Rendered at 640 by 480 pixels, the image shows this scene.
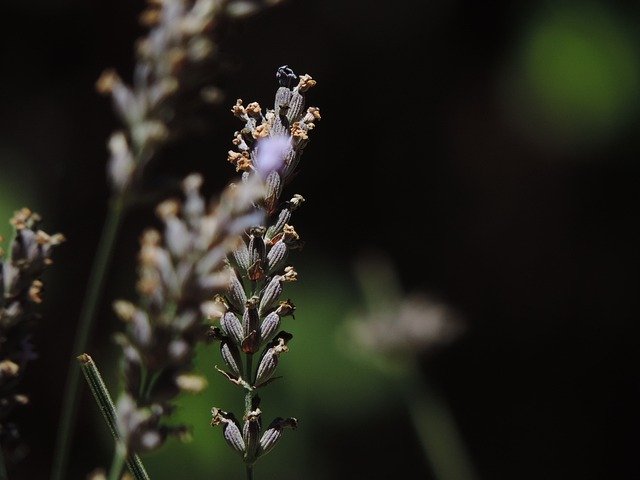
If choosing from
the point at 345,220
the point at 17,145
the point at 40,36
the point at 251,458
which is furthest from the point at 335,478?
the point at 251,458

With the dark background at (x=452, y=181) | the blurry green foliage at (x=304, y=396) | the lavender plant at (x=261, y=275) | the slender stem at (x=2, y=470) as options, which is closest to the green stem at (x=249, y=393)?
the lavender plant at (x=261, y=275)

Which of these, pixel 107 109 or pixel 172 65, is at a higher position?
pixel 107 109

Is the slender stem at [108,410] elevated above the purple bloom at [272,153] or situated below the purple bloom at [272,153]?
below

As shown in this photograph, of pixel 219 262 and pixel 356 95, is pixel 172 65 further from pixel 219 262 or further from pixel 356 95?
pixel 356 95

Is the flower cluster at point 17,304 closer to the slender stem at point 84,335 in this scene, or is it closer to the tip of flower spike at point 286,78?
the slender stem at point 84,335

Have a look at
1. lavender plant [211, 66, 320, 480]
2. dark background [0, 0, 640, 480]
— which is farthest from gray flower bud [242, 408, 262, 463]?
dark background [0, 0, 640, 480]

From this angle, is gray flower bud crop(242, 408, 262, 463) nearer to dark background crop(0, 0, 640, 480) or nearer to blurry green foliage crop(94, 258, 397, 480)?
blurry green foliage crop(94, 258, 397, 480)

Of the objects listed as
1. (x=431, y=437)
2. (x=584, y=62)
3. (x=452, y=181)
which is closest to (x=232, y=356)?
(x=431, y=437)
